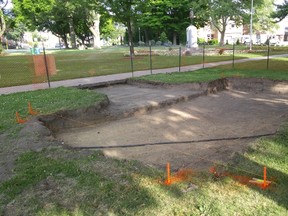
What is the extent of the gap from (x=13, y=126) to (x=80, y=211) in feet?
12.7

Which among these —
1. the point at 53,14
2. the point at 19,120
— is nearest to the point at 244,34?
the point at 53,14

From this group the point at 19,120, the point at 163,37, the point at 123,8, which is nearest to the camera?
the point at 19,120

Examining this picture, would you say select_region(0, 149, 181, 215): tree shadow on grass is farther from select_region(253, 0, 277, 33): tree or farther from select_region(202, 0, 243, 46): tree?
select_region(253, 0, 277, 33): tree

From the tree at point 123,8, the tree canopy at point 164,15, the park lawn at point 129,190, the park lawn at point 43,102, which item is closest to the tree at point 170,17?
the tree canopy at point 164,15

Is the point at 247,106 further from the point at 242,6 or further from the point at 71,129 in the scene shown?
the point at 242,6

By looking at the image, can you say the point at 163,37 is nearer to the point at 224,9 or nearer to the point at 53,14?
the point at 224,9

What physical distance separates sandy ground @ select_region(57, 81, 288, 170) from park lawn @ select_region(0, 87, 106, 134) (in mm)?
928

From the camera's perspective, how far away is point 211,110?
8523 mm

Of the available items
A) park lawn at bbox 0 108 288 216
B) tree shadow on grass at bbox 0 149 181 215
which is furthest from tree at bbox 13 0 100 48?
park lawn at bbox 0 108 288 216

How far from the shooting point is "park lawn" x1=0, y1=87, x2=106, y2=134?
23.8ft

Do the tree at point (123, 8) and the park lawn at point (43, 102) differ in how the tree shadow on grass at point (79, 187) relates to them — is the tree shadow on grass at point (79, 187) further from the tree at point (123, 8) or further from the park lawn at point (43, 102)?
the tree at point (123, 8)

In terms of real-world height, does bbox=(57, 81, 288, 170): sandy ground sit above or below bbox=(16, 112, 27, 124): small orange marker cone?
below

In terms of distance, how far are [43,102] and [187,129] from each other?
4.37 m

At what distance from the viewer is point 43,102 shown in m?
8.44
